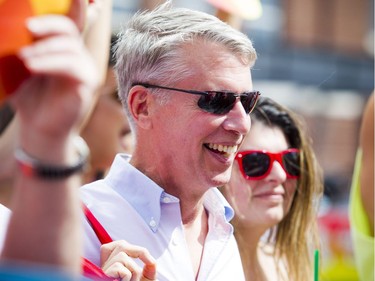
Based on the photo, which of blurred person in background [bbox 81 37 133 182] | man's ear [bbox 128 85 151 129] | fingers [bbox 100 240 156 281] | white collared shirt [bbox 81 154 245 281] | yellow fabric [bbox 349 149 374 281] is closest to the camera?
fingers [bbox 100 240 156 281]

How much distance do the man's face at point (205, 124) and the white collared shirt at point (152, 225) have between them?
0.10m

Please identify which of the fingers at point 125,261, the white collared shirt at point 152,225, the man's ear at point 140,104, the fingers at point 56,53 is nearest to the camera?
the fingers at point 56,53

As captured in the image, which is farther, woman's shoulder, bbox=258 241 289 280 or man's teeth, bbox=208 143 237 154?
woman's shoulder, bbox=258 241 289 280

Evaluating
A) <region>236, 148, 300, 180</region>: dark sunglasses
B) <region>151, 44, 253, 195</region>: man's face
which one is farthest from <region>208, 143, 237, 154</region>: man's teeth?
<region>236, 148, 300, 180</region>: dark sunglasses

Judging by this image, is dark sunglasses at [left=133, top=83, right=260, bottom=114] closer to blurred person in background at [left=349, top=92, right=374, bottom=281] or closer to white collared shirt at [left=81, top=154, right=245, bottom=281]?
white collared shirt at [left=81, top=154, right=245, bottom=281]

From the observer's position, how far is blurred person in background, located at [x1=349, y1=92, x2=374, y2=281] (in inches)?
112

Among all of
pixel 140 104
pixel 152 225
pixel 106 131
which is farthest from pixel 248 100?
pixel 106 131

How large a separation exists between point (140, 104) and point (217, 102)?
222mm

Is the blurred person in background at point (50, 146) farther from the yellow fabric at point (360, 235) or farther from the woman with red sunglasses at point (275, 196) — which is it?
the yellow fabric at point (360, 235)

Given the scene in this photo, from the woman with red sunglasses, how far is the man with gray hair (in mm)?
544

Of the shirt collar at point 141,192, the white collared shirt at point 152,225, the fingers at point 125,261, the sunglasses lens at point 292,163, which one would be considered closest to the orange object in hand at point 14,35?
the fingers at point 125,261

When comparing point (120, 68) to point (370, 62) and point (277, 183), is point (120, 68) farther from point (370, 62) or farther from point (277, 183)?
point (370, 62)

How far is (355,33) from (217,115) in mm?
22338

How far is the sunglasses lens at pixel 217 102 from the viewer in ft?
6.92
